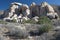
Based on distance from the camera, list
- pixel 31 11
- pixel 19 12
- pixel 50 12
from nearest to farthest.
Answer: pixel 50 12 < pixel 31 11 < pixel 19 12

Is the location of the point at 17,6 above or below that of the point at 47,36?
above

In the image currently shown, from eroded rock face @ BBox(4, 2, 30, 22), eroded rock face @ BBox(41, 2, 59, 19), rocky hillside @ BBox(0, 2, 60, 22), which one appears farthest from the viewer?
eroded rock face @ BBox(4, 2, 30, 22)

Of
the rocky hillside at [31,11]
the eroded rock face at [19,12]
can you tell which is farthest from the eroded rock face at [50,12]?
the eroded rock face at [19,12]

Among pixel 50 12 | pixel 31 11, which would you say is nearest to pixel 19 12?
pixel 31 11

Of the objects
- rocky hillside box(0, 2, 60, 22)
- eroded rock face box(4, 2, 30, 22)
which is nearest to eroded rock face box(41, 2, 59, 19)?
rocky hillside box(0, 2, 60, 22)

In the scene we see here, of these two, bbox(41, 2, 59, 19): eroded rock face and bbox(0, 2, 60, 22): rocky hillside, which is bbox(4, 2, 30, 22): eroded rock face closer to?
bbox(0, 2, 60, 22): rocky hillside

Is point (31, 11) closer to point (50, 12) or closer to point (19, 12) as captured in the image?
point (19, 12)

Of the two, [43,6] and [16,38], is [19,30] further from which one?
[43,6]

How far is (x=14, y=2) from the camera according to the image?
221 feet

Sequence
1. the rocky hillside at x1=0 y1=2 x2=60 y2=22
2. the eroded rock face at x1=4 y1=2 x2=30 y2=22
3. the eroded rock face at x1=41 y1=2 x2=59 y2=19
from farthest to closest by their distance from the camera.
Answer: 1. the eroded rock face at x1=4 y1=2 x2=30 y2=22
2. the rocky hillside at x1=0 y1=2 x2=60 y2=22
3. the eroded rock face at x1=41 y1=2 x2=59 y2=19

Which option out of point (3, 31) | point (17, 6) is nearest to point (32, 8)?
point (17, 6)

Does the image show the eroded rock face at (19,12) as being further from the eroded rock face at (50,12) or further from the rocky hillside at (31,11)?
the eroded rock face at (50,12)

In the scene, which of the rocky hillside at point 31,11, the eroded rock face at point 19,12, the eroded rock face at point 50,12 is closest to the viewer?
the eroded rock face at point 50,12

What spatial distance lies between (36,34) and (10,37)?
8.11ft
